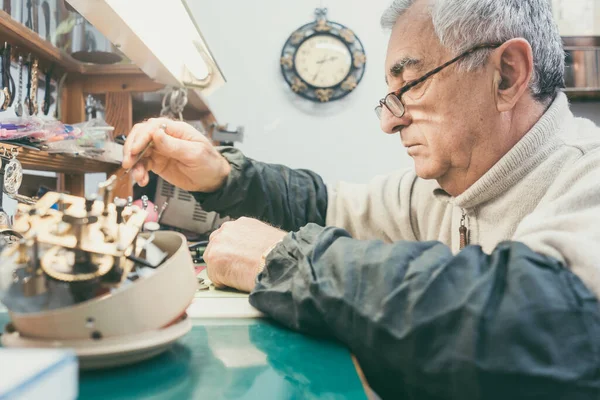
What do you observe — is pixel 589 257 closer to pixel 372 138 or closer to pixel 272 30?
pixel 372 138

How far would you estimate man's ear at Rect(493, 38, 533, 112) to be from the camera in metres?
0.99

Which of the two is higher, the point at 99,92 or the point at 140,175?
the point at 99,92

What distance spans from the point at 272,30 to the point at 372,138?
3.35 ft

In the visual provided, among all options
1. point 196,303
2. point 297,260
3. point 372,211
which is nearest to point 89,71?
point 372,211

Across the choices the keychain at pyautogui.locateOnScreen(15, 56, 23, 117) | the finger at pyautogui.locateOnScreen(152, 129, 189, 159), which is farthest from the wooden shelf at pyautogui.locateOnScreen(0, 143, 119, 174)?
the finger at pyautogui.locateOnScreen(152, 129, 189, 159)

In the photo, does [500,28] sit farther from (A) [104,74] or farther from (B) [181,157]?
(A) [104,74]

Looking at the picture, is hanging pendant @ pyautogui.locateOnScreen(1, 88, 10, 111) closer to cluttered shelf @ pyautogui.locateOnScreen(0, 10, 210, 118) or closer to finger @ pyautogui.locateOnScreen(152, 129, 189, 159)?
cluttered shelf @ pyautogui.locateOnScreen(0, 10, 210, 118)

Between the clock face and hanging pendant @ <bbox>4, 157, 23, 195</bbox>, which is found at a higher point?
the clock face

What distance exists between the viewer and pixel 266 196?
147cm

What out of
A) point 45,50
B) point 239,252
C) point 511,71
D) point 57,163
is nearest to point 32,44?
point 45,50

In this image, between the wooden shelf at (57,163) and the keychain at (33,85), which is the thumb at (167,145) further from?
the keychain at (33,85)

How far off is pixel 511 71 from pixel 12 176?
1137mm

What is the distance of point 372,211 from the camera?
151 cm

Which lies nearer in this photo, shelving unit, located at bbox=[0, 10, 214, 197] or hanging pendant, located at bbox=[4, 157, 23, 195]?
hanging pendant, located at bbox=[4, 157, 23, 195]
